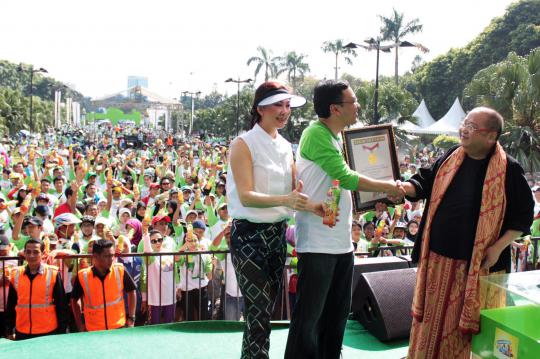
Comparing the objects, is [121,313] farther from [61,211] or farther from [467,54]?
[467,54]

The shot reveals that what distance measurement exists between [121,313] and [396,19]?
159ft

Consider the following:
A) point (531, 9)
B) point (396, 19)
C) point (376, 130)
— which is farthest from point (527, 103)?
point (396, 19)

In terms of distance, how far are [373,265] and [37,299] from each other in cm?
278

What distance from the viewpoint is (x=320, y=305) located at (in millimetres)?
2775

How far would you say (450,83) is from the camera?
46781 mm

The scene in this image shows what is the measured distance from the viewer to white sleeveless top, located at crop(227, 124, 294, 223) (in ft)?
8.59

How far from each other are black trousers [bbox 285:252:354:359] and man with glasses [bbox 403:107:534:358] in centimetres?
41

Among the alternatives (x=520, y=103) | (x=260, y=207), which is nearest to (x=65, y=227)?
(x=260, y=207)

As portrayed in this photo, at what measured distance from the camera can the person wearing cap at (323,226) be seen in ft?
8.77

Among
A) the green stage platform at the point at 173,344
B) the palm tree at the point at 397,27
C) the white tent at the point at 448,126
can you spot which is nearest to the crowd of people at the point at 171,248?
the green stage platform at the point at 173,344

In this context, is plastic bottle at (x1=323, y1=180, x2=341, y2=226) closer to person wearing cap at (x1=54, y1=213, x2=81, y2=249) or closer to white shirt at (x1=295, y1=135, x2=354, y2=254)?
white shirt at (x1=295, y1=135, x2=354, y2=254)

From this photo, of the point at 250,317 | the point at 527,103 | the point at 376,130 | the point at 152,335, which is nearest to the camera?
the point at 250,317

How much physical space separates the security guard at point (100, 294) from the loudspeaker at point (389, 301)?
213cm

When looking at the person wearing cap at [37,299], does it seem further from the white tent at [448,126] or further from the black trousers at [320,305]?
the white tent at [448,126]
